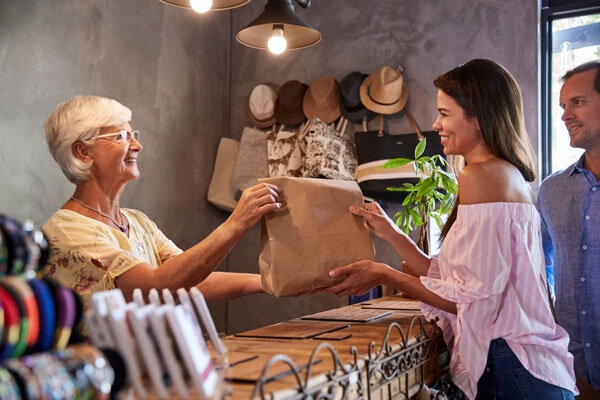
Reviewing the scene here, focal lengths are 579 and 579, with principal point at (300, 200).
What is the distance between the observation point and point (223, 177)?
4.55 meters

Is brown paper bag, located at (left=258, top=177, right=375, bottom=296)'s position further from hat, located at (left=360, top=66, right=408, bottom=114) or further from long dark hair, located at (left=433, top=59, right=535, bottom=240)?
hat, located at (left=360, top=66, right=408, bottom=114)

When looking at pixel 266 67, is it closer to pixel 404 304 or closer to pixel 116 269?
pixel 404 304

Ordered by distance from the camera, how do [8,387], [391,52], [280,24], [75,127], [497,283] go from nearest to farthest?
[8,387] < [497,283] < [75,127] < [280,24] < [391,52]

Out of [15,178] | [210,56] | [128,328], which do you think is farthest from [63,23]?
[128,328]

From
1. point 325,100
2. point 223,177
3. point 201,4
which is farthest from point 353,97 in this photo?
point 201,4

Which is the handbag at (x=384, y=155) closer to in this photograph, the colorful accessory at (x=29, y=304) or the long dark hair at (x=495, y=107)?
the long dark hair at (x=495, y=107)

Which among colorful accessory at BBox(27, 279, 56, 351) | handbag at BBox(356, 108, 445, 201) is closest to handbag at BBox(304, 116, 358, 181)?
handbag at BBox(356, 108, 445, 201)

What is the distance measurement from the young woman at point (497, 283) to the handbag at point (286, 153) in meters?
2.58

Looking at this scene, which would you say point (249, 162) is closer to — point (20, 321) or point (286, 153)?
point (286, 153)

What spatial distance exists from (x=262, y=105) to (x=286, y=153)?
513 millimetres

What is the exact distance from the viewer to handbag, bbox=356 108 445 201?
3859 mm

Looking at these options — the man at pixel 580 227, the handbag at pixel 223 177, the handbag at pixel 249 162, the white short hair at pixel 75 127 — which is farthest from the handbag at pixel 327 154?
the white short hair at pixel 75 127

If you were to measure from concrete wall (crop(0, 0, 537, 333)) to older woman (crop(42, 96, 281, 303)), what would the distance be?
1.14 m

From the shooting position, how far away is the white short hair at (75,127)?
80.4 inches
